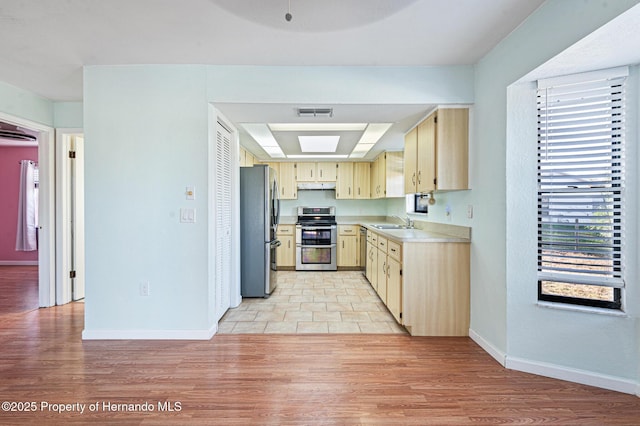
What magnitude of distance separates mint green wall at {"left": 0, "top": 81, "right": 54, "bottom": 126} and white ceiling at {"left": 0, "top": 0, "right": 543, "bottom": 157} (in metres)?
0.33

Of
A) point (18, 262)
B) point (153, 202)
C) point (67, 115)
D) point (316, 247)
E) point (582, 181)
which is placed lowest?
point (18, 262)

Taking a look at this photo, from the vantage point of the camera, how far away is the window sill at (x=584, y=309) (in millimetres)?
1972

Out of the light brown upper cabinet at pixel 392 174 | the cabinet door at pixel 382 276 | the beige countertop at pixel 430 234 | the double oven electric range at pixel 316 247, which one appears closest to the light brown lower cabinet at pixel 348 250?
the double oven electric range at pixel 316 247

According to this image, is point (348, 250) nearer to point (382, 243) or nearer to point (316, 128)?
point (382, 243)

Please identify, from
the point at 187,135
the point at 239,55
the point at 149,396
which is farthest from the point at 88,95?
the point at 149,396

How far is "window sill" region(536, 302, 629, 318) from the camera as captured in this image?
1972 mm

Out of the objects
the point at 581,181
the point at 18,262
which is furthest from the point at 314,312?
the point at 18,262

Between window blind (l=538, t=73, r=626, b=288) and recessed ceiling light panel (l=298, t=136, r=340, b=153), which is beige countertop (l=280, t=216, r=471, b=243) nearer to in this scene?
window blind (l=538, t=73, r=626, b=288)

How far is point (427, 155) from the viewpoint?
9.95 ft

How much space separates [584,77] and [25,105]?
17.0 ft

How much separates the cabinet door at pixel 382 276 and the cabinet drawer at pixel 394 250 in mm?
222

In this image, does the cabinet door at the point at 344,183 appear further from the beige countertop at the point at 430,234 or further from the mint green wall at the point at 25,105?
the mint green wall at the point at 25,105

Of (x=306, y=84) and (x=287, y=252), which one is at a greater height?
(x=306, y=84)

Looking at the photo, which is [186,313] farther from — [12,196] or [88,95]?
[12,196]
